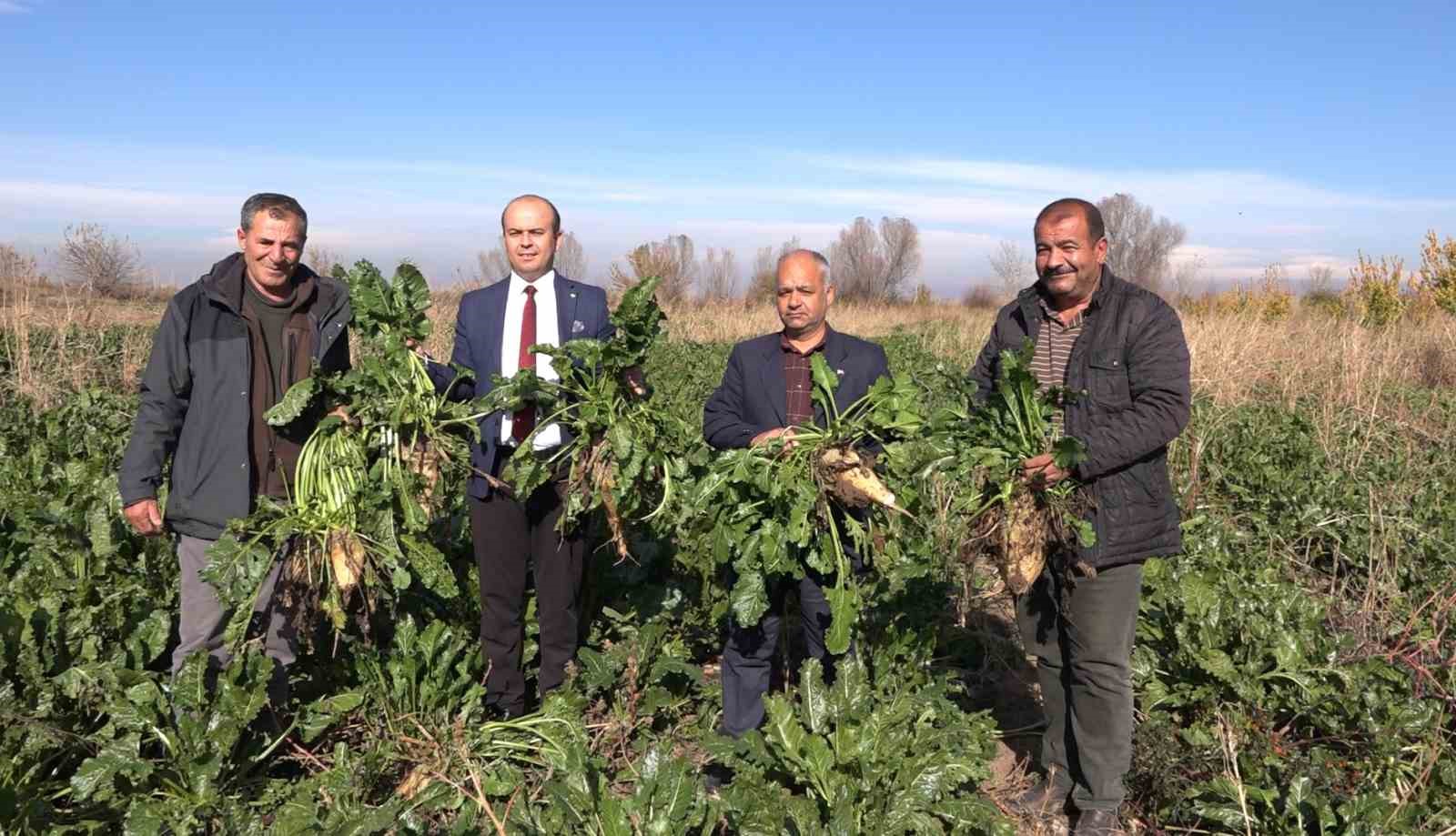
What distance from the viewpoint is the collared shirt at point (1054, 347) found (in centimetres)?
326

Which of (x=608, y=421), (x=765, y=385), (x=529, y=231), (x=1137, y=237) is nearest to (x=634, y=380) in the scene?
(x=608, y=421)

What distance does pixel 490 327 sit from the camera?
381cm

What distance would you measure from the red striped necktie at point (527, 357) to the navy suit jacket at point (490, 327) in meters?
0.09

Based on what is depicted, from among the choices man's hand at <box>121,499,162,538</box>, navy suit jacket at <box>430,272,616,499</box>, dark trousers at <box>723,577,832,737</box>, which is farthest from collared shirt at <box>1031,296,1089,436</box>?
man's hand at <box>121,499,162,538</box>

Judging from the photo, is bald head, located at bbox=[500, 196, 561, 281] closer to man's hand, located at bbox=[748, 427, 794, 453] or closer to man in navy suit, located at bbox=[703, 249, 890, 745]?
man in navy suit, located at bbox=[703, 249, 890, 745]

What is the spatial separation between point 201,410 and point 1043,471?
2.90 m

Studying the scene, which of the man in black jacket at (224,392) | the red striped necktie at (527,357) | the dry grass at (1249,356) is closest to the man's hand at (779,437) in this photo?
the red striped necktie at (527,357)

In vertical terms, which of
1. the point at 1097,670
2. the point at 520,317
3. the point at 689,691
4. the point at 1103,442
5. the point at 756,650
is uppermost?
the point at 520,317

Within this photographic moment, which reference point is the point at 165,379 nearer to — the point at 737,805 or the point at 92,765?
the point at 92,765

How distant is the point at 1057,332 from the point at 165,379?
3.10 meters

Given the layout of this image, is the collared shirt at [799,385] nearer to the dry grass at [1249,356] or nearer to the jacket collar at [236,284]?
A: the jacket collar at [236,284]

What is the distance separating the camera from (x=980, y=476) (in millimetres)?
3227

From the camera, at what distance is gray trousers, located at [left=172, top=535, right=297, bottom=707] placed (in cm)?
343

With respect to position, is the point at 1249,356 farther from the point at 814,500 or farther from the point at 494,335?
the point at 494,335
